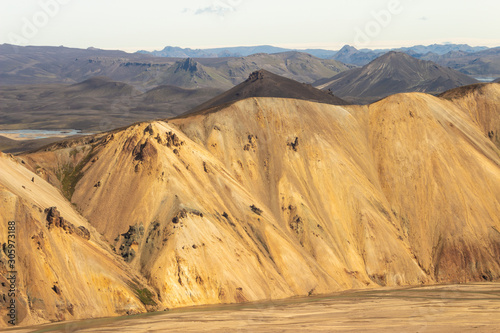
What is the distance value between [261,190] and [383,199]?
2399 cm

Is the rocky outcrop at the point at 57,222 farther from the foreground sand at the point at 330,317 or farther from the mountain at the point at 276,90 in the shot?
the mountain at the point at 276,90

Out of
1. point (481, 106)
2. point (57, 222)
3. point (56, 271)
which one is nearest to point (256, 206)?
point (57, 222)

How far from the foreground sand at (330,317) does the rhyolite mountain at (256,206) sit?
204 inches

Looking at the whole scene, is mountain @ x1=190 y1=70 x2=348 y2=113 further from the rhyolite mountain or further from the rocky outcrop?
the rocky outcrop

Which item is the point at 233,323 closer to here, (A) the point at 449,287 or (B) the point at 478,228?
(A) the point at 449,287

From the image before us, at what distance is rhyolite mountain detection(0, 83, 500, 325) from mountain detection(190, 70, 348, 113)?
9.27 m

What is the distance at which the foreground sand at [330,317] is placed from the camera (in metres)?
53.1

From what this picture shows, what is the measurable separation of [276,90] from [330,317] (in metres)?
76.2

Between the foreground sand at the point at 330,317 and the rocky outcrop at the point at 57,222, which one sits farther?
the rocky outcrop at the point at 57,222

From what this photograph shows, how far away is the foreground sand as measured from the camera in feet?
174

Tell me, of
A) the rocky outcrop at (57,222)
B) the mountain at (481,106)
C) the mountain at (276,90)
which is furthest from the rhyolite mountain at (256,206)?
the mountain at (276,90)

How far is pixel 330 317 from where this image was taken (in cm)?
5825

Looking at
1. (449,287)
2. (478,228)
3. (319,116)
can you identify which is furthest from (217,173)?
(478,228)

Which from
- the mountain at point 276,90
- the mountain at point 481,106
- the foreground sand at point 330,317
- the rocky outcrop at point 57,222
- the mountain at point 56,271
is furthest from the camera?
the mountain at point 276,90
